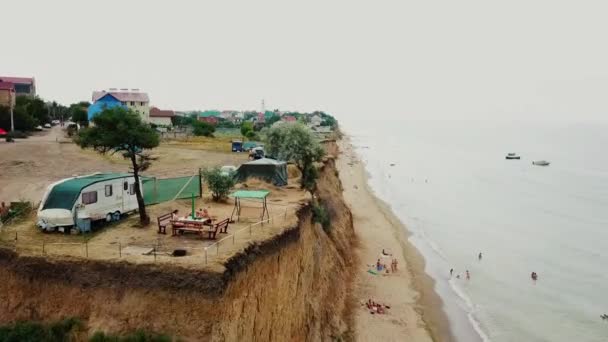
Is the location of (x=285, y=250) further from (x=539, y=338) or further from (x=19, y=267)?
(x=539, y=338)

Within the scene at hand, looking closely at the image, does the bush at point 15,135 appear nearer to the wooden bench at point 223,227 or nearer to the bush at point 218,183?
the bush at point 218,183

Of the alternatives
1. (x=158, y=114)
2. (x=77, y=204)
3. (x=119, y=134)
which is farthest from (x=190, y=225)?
(x=158, y=114)

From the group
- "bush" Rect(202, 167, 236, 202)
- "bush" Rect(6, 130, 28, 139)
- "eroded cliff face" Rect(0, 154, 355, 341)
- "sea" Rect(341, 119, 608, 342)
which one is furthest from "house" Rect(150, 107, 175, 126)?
"eroded cliff face" Rect(0, 154, 355, 341)

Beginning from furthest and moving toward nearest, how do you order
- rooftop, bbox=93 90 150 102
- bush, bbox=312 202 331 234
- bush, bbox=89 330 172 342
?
rooftop, bbox=93 90 150 102, bush, bbox=312 202 331 234, bush, bbox=89 330 172 342

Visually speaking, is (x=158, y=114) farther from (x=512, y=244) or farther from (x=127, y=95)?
(x=512, y=244)

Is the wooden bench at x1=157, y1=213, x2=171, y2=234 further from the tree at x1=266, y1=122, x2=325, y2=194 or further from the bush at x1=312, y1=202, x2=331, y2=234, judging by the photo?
the tree at x1=266, y1=122, x2=325, y2=194

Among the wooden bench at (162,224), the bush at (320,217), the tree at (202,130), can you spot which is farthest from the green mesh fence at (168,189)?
the tree at (202,130)
